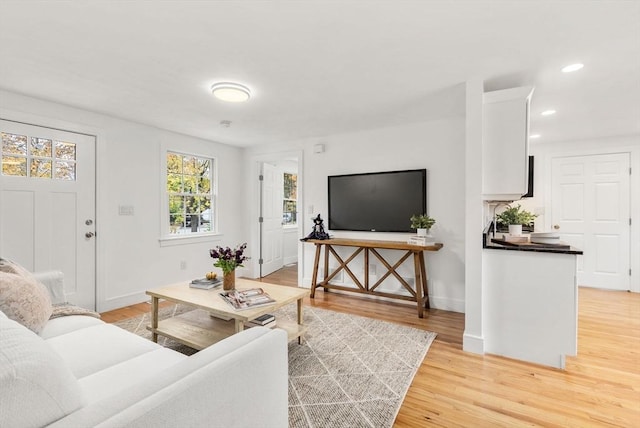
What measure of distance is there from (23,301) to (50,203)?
6.74 feet

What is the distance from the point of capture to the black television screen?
3.79m

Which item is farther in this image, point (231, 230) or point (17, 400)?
point (231, 230)

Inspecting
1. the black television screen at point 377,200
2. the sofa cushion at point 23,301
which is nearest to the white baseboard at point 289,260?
the black television screen at point 377,200

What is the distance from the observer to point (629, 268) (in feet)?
14.2

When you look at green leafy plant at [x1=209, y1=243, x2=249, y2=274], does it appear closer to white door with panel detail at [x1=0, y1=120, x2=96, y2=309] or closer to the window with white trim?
white door with panel detail at [x1=0, y1=120, x2=96, y2=309]

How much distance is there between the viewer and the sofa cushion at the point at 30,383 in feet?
2.23

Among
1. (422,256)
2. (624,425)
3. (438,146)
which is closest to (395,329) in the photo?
(422,256)

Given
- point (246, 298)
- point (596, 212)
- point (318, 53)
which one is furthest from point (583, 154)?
point (246, 298)

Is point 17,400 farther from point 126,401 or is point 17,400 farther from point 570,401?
point 570,401

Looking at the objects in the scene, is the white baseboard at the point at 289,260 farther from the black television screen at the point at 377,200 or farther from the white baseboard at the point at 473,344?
the white baseboard at the point at 473,344

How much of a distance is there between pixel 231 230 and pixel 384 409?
388 cm

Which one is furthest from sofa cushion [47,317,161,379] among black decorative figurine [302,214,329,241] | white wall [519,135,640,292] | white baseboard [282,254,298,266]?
white wall [519,135,640,292]

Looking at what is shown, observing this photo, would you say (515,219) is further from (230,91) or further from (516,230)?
(230,91)

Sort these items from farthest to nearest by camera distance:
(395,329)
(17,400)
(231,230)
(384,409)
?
(231,230) → (395,329) → (384,409) → (17,400)
